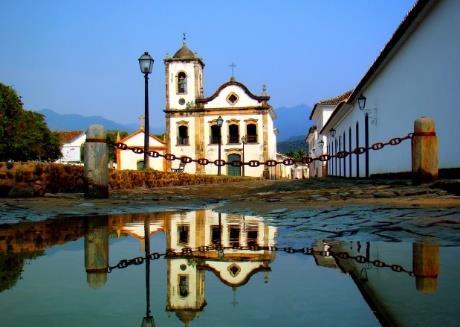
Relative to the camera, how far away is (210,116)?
159 feet

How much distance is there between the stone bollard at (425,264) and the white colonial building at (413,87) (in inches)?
313

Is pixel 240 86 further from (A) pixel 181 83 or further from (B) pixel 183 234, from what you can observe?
(B) pixel 183 234

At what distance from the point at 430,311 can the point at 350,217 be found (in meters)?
3.34

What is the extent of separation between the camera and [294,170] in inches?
2901

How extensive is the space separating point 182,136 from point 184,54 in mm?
7551

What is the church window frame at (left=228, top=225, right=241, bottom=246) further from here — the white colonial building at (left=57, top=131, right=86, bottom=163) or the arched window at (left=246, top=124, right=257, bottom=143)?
the white colonial building at (left=57, top=131, right=86, bottom=163)

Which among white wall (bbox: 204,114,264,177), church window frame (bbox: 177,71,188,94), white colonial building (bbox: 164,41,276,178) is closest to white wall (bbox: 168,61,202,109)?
white colonial building (bbox: 164,41,276,178)

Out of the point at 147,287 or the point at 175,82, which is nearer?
the point at 147,287

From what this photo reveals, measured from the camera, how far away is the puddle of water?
1.59 meters

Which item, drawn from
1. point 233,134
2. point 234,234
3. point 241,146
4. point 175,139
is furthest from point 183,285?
point 175,139

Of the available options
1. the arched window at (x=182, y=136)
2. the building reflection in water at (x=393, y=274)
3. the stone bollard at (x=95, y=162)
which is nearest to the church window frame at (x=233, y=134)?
the arched window at (x=182, y=136)

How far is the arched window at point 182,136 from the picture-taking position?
160ft

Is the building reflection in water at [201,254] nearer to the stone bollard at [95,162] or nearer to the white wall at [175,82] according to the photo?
the stone bollard at [95,162]

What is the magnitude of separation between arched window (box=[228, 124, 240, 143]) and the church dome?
7254 mm
